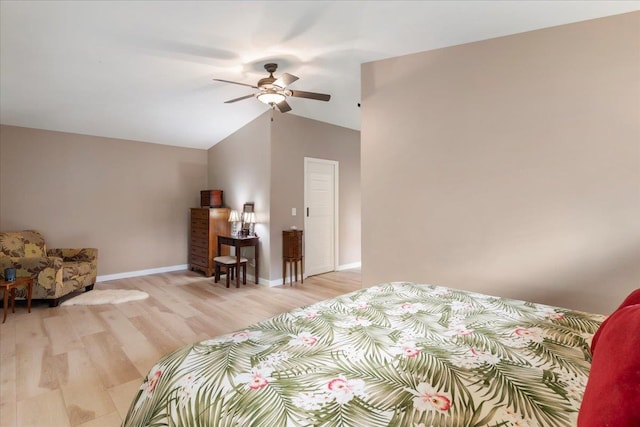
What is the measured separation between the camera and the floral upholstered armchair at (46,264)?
11.6ft

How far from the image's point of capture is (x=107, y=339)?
2834mm

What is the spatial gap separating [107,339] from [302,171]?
3.29 meters

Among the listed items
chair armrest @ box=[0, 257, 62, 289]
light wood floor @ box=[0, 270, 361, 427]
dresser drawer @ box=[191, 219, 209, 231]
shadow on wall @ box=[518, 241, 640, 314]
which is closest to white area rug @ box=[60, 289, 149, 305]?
light wood floor @ box=[0, 270, 361, 427]

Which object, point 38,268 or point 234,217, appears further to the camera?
point 234,217

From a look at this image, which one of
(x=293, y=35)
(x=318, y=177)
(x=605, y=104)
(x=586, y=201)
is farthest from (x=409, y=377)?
(x=318, y=177)

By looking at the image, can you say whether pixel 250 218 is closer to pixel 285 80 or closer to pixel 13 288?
pixel 285 80

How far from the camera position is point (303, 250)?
502 cm

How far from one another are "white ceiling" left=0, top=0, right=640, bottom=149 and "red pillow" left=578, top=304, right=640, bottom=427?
2212 millimetres

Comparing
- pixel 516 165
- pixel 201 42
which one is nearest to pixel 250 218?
pixel 201 42

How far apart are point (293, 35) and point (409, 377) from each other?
268 cm

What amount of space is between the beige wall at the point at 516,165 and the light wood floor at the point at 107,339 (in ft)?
5.79

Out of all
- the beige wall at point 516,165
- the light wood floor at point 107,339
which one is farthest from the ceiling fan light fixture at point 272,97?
the light wood floor at point 107,339

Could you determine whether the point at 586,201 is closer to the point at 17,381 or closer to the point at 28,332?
the point at 17,381

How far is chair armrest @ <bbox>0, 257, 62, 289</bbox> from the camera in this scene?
3.49 metres
